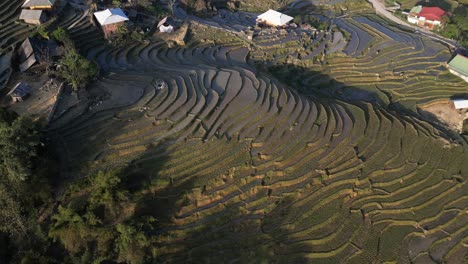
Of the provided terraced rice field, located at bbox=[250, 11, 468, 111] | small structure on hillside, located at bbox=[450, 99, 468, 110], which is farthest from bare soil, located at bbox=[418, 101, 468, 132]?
terraced rice field, located at bbox=[250, 11, 468, 111]

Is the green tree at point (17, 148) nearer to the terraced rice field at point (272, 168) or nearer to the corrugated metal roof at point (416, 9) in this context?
the terraced rice field at point (272, 168)

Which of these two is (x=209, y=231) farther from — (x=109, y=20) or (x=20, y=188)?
(x=109, y=20)

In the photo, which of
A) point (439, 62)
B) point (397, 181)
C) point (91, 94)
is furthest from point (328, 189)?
point (439, 62)

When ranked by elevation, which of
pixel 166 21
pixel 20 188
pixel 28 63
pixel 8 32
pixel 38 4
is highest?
pixel 38 4

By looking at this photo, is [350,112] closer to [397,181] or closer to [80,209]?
[397,181]

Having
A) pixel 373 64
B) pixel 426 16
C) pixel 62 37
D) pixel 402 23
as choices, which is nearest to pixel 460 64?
pixel 373 64

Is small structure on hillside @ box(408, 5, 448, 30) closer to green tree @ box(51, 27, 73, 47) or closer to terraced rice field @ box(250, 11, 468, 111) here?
terraced rice field @ box(250, 11, 468, 111)

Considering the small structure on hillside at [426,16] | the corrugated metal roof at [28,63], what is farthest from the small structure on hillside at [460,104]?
the corrugated metal roof at [28,63]
